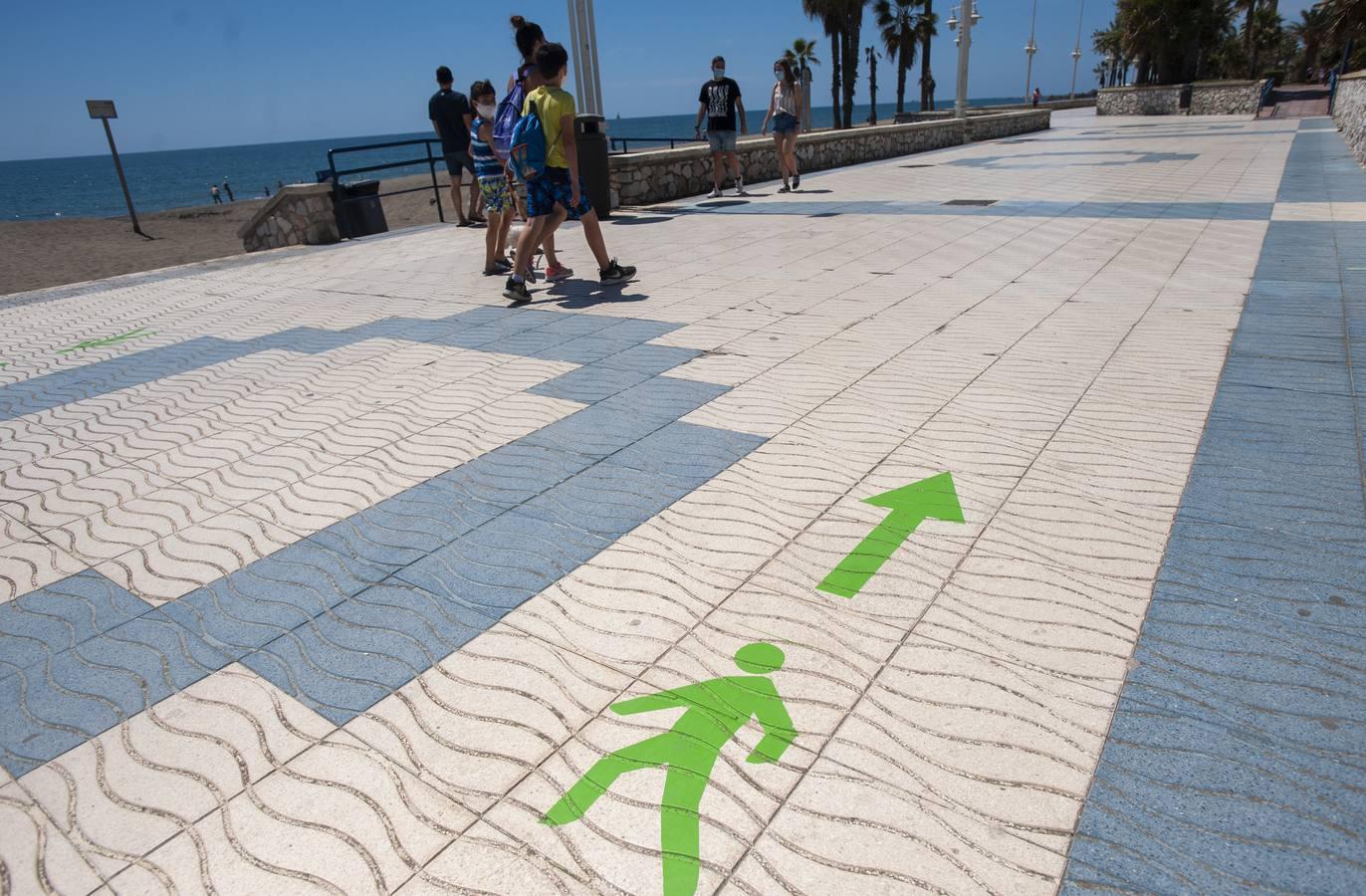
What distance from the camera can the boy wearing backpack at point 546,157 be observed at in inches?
254

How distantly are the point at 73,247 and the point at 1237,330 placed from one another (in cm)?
2282

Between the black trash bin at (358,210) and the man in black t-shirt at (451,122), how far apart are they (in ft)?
4.75

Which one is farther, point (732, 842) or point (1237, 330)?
point (1237, 330)

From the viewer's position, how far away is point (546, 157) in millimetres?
6559

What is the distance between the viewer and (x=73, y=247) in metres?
18.6

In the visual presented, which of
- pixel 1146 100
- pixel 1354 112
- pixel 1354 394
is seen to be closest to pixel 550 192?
pixel 1354 394

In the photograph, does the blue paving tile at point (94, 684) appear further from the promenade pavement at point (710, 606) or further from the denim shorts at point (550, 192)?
the denim shorts at point (550, 192)

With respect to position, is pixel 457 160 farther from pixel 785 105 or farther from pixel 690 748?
pixel 690 748

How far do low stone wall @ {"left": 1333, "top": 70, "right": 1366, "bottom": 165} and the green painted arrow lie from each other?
50.5ft

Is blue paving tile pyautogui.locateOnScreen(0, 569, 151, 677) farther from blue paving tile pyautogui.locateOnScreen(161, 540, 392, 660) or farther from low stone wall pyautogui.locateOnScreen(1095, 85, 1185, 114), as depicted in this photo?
low stone wall pyautogui.locateOnScreen(1095, 85, 1185, 114)

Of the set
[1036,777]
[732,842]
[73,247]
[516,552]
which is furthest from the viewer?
[73,247]

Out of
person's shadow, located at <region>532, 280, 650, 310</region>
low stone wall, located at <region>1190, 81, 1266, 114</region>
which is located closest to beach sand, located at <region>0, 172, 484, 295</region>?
person's shadow, located at <region>532, 280, 650, 310</region>

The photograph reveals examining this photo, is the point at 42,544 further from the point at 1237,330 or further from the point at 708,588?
the point at 1237,330

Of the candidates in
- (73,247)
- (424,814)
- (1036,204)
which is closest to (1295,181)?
(1036,204)
